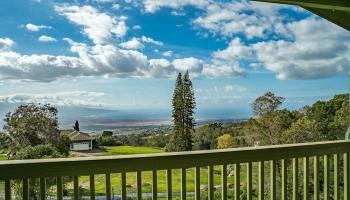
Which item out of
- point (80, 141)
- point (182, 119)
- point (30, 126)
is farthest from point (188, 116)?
point (30, 126)

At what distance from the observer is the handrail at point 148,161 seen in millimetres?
1793

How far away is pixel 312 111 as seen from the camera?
5.29m

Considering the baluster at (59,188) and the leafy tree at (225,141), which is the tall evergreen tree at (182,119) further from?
the baluster at (59,188)

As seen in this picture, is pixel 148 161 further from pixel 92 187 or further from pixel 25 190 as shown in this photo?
pixel 25 190

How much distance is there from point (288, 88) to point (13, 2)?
4419 mm

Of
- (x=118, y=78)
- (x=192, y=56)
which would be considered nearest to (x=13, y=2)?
(x=118, y=78)

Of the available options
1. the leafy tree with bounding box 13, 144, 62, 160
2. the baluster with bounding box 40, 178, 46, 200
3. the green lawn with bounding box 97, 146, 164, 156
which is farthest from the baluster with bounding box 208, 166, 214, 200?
the leafy tree with bounding box 13, 144, 62, 160

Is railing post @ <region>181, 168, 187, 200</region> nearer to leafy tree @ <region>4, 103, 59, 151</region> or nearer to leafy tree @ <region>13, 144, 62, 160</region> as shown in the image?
leafy tree @ <region>13, 144, 62, 160</region>

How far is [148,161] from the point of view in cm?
206

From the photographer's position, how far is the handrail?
5.88ft

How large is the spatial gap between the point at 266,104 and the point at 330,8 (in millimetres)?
3107

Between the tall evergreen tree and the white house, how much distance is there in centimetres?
80

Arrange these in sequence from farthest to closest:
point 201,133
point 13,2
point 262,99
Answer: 1. point 262,99
2. point 13,2
3. point 201,133

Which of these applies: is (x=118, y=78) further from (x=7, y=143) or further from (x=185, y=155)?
(x=185, y=155)
